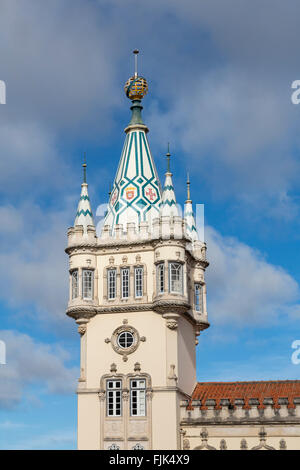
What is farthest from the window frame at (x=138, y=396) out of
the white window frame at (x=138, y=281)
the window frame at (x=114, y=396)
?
the white window frame at (x=138, y=281)

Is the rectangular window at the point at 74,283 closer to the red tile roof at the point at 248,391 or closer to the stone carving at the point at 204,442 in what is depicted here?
the red tile roof at the point at 248,391

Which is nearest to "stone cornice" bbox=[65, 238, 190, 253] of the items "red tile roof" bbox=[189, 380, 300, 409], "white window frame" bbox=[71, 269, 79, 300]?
"white window frame" bbox=[71, 269, 79, 300]

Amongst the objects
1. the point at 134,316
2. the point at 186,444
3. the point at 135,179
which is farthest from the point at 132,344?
the point at 135,179

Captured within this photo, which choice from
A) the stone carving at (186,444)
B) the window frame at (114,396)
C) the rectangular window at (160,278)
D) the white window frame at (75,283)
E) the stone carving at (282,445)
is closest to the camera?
the stone carving at (282,445)

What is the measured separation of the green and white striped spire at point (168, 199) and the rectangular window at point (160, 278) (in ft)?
12.1

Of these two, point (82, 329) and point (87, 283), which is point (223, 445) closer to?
point (82, 329)

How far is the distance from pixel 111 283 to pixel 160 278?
11.9ft

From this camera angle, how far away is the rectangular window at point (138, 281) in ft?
179

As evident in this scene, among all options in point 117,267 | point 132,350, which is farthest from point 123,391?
point 117,267

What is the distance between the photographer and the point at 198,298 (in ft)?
193

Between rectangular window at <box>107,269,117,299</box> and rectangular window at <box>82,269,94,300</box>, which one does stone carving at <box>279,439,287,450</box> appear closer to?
rectangular window at <box>107,269,117,299</box>

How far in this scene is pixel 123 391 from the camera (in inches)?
2078
